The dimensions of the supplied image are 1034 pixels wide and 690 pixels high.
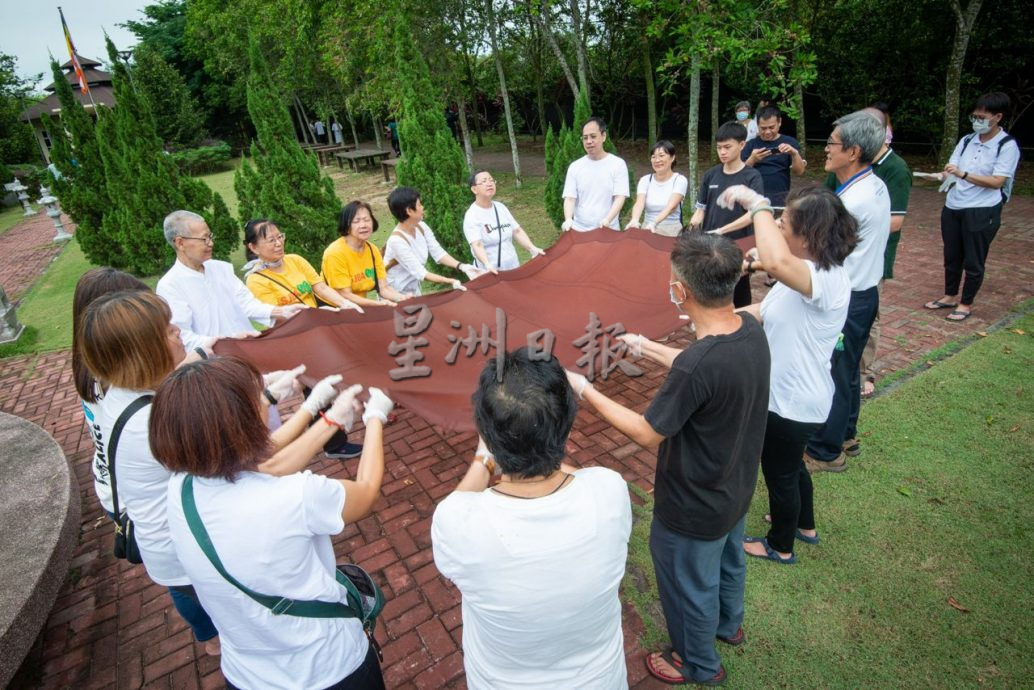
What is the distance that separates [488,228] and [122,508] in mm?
3319

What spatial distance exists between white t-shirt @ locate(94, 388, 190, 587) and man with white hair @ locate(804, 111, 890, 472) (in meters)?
3.10

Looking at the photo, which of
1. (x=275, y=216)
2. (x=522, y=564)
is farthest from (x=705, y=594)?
(x=275, y=216)

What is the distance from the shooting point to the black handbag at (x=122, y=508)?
79.4 inches

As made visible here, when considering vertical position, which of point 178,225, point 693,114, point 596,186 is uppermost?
point 693,114

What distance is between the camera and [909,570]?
2.83m

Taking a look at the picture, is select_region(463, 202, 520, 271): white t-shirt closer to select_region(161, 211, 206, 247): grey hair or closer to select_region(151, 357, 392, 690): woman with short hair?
select_region(161, 211, 206, 247): grey hair

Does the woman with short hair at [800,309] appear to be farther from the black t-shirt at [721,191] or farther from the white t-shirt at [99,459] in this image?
the white t-shirt at [99,459]

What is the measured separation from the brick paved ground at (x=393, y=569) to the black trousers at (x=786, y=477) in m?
0.88

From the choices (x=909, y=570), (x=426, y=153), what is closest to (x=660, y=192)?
(x=909, y=570)

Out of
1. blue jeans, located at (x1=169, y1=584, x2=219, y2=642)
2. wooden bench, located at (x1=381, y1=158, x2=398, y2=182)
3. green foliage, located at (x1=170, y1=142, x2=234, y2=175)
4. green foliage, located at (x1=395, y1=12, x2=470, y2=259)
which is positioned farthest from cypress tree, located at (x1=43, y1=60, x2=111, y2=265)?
green foliage, located at (x1=170, y1=142, x2=234, y2=175)

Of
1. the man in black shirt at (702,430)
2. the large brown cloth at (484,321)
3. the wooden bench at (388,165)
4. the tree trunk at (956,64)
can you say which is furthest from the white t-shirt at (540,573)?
the wooden bench at (388,165)

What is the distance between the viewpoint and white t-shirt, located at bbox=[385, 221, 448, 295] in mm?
4480

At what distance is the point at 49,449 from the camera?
4230 millimetres

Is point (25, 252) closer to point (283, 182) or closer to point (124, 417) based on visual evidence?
point (283, 182)
